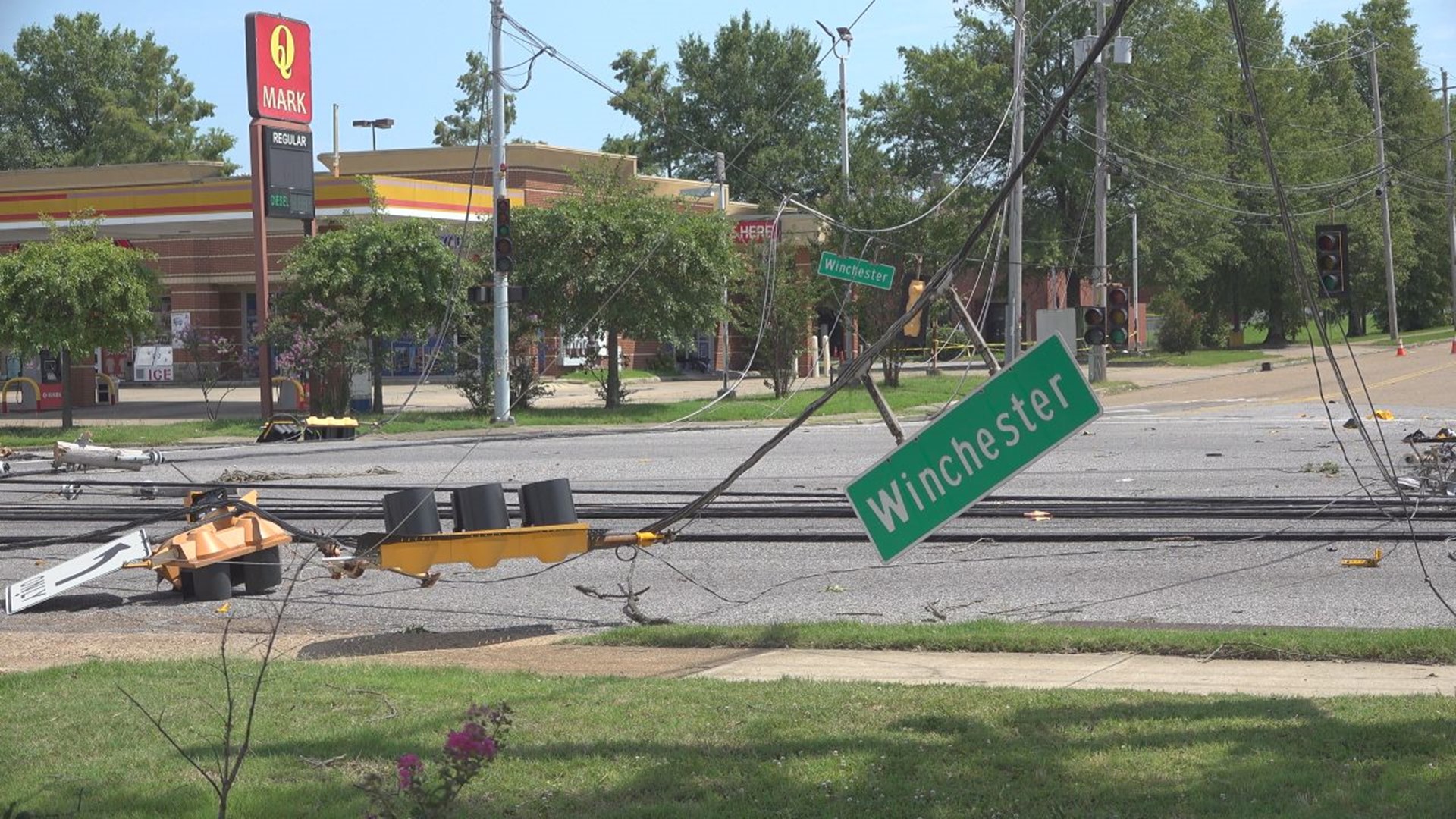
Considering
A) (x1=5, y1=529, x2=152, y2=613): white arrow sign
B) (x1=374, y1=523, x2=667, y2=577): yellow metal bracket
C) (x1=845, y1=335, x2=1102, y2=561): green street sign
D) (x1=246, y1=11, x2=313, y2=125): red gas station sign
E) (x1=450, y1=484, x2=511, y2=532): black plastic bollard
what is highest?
(x1=246, y1=11, x2=313, y2=125): red gas station sign

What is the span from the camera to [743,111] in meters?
88.2

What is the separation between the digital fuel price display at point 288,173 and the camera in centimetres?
3177

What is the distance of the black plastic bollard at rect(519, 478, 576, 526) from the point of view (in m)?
10.3

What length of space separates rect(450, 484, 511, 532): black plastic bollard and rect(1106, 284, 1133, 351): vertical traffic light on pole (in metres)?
20.2

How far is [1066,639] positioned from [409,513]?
182 inches

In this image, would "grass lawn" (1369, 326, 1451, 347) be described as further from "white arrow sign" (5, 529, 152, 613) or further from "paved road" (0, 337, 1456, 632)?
"white arrow sign" (5, 529, 152, 613)

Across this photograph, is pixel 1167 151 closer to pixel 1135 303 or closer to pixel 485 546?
pixel 1135 303

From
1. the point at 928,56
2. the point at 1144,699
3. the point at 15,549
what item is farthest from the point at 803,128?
the point at 1144,699

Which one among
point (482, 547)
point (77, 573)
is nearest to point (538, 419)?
point (77, 573)

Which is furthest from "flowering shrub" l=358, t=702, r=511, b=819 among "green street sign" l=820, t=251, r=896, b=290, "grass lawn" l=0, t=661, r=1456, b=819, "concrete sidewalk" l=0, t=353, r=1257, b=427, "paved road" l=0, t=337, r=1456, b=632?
"concrete sidewalk" l=0, t=353, r=1257, b=427

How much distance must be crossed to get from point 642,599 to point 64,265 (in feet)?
75.0

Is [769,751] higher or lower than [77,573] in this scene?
lower

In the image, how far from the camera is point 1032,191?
60.5 metres

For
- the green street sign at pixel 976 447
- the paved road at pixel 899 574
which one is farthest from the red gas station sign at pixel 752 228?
the green street sign at pixel 976 447
